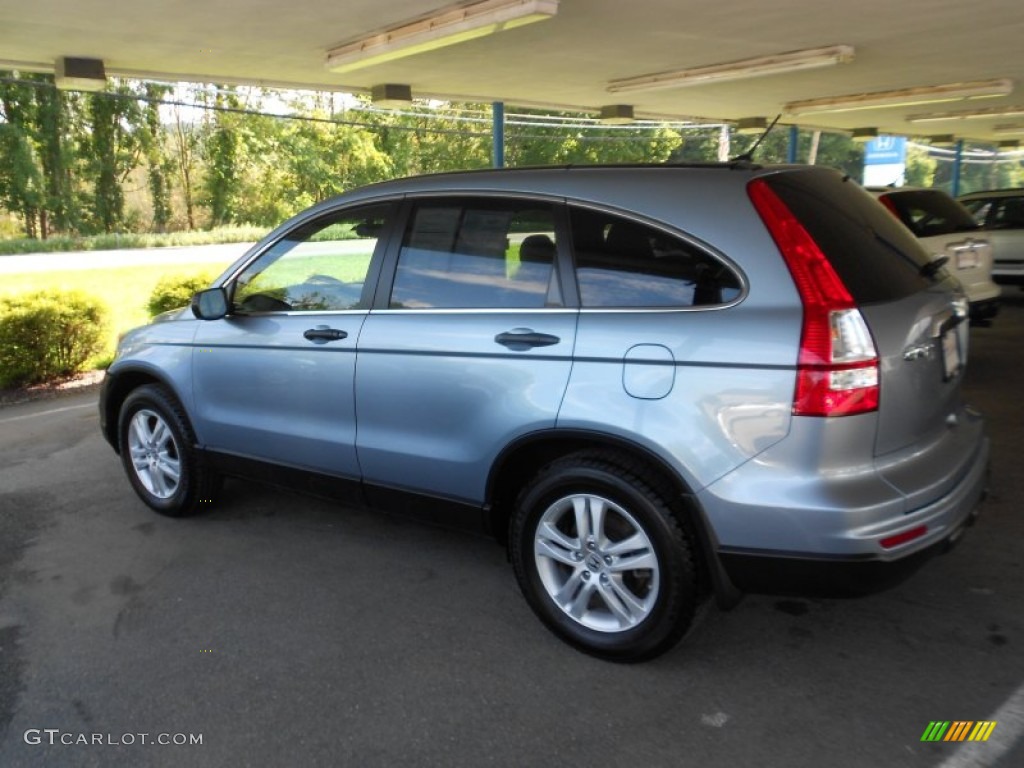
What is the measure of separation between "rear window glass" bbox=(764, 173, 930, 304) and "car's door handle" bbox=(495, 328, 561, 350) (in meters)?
0.97

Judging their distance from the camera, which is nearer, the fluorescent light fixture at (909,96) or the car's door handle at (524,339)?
the car's door handle at (524,339)

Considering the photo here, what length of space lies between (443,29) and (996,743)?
609cm

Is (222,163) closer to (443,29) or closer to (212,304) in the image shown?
(443,29)

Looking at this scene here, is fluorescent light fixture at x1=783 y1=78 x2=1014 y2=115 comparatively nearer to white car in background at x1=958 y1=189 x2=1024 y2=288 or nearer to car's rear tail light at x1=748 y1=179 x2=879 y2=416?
white car in background at x1=958 y1=189 x2=1024 y2=288

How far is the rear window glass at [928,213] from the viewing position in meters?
7.32

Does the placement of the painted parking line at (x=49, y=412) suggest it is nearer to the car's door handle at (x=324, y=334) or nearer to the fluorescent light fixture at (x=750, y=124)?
the car's door handle at (x=324, y=334)

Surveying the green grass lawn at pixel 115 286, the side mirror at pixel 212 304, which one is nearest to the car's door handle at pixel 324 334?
the side mirror at pixel 212 304

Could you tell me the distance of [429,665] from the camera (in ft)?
10.2

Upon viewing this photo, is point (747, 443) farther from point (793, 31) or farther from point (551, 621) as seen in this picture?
point (793, 31)

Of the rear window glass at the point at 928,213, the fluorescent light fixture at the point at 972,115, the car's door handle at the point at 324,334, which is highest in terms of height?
the fluorescent light fixture at the point at 972,115

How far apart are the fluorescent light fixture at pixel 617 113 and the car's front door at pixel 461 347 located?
10668 millimetres

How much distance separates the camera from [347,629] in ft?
11.1

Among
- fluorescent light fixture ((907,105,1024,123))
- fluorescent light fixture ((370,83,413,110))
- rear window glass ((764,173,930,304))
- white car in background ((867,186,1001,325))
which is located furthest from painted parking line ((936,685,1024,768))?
fluorescent light fixture ((907,105,1024,123))

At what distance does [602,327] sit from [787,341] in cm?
66
